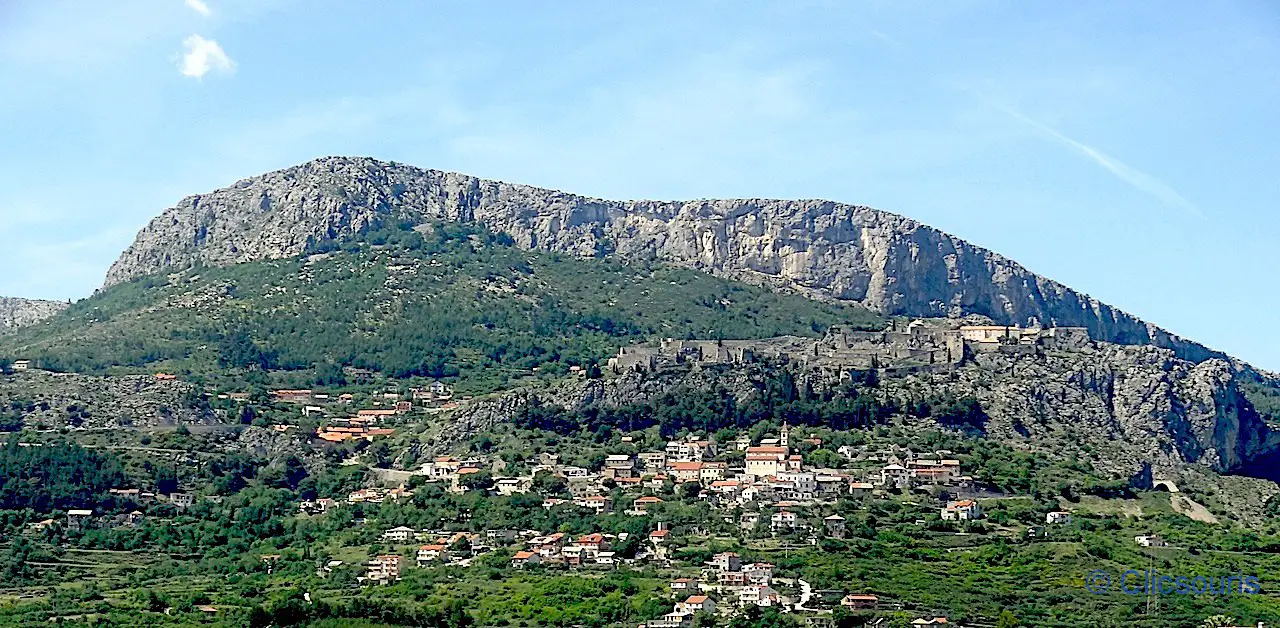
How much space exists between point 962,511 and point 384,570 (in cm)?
2400

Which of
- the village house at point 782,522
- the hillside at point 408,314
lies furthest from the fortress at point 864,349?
the village house at point 782,522

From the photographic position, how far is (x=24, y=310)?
159m

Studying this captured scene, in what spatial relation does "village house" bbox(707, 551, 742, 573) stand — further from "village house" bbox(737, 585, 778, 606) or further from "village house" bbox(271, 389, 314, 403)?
"village house" bbox(271, 389, 314, 403)

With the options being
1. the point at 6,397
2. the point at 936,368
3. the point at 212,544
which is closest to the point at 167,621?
the point at 212,544

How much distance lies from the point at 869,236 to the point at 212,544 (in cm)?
6841

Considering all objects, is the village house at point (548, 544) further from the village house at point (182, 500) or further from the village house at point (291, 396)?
the village house at point (291, 396)

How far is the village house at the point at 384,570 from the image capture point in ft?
258

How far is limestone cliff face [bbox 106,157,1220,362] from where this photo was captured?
143500 mm

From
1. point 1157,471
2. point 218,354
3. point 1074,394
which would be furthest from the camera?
point 218,354

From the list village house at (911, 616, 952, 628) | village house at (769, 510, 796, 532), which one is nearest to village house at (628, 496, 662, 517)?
village house at (769, 510, 796, 532)

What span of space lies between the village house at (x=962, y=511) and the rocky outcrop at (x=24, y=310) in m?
80.0

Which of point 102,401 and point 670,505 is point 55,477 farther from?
point 670,505

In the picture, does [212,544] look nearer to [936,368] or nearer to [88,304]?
[936,368]

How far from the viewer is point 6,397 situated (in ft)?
351
